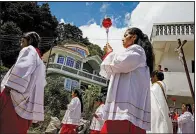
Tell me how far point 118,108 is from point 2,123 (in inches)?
46.4

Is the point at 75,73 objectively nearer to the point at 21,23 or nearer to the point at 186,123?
the point at 21,23

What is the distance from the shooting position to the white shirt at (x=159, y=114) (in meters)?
4.08

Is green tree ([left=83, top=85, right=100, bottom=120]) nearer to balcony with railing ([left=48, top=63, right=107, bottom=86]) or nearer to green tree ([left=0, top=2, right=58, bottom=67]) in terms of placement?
balcony with railing ([left=48, top=63, right=107, bottom=86])

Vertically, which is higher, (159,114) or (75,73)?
(75,73)

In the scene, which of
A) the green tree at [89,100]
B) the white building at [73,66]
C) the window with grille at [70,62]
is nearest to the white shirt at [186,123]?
the green tree at [89,100]

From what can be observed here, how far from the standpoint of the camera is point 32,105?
327cm

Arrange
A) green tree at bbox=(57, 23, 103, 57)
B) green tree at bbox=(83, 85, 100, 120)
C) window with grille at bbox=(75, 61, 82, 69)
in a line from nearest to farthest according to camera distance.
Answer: green tree at bbox=(83, 85, 100, 120) → window with grille at bbox=(75, 61, 82, 69) → green tree at bbox=(57, 23, 103, 57)

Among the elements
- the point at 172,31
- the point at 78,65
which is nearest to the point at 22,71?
the point at 172,31

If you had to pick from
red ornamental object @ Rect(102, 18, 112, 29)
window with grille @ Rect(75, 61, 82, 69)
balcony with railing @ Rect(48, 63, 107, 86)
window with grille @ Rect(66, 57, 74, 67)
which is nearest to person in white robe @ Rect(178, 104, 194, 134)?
red ornamental object @ Rect(102, 18, 112, 29)

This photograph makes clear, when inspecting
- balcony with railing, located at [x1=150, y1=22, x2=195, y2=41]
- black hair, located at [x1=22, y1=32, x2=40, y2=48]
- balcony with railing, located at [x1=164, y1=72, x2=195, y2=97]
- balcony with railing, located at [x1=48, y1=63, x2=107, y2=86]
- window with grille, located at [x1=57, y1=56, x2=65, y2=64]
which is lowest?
black hair, located at [x1=22, y1=32, x2=40, y2=48]

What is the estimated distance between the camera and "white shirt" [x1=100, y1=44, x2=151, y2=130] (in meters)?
2.81

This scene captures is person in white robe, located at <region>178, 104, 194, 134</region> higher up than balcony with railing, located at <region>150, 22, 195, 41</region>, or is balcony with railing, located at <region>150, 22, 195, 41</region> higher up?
balcony with railing, located at <region>150, 22, 195, 41</region>

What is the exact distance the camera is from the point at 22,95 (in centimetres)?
315

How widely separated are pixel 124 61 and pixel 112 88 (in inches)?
11.7
